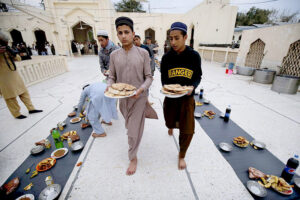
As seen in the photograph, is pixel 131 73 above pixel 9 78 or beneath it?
above

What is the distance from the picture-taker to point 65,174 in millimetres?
1955

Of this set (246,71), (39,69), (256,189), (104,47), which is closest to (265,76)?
(246,71)

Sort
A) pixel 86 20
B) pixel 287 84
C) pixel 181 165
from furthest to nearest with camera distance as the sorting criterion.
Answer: pixel 86 20
pixel 287 84
pixel 181 165

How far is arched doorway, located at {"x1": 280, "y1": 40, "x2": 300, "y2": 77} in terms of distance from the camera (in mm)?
5623

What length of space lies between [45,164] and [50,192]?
57cm

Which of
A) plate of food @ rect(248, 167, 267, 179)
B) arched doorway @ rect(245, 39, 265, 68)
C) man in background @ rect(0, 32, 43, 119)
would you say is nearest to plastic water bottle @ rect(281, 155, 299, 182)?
plate of food @ rect(248, 167, 267, 179)

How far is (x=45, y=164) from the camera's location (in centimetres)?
207

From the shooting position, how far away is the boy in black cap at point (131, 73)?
1606 mm

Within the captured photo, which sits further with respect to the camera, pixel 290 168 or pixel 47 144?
pixel 47 144

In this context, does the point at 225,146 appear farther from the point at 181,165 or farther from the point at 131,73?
the point at 131,73

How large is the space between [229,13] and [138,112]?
1917cm

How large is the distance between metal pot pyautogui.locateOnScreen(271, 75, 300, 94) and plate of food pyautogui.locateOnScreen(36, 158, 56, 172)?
23.6 ft

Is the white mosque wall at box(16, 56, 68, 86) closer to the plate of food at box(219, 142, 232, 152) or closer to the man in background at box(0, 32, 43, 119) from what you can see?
the man in background at box(0, 32, 43, 119)

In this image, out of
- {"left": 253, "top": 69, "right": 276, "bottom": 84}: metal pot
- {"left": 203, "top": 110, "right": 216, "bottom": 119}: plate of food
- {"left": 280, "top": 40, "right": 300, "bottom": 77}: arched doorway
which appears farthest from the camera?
{"left": 253, "top": 69, "right": 276, "bottom": 84}: metal pot
